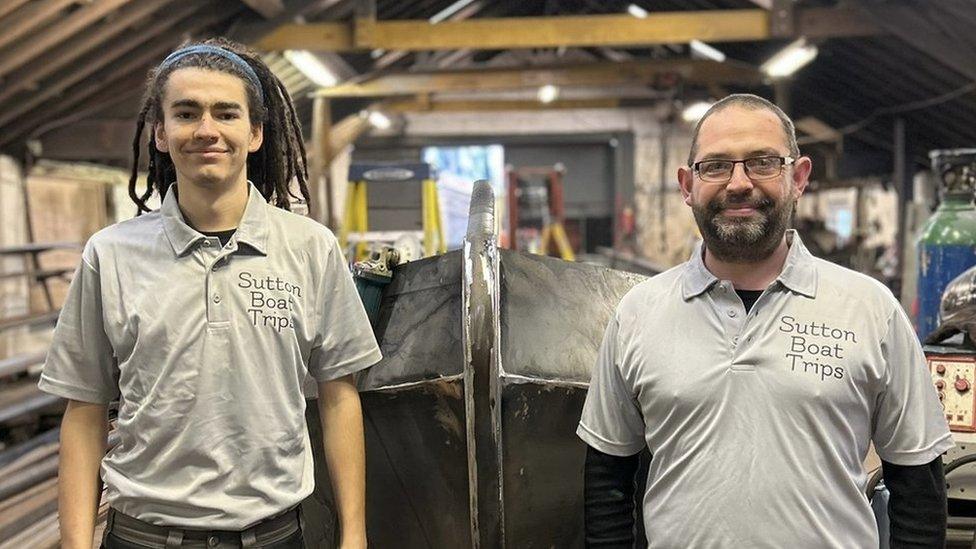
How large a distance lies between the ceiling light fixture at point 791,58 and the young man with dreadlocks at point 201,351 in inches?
312

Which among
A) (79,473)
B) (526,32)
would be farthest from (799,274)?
(526,32)

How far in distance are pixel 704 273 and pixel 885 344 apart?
316mm

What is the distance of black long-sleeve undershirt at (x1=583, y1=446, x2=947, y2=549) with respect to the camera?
4.97 ft

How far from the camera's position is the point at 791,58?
28.6 ft

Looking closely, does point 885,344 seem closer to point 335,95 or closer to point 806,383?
point 806,383

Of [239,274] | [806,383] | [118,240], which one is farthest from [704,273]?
[118,240]

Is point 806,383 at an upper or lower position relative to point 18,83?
lower

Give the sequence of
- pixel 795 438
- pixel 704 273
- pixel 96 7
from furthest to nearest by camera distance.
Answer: pixel 96 7
pixel 704 273
pixel 795 438

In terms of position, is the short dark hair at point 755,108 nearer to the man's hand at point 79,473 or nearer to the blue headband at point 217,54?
the blue headband at point 217,54

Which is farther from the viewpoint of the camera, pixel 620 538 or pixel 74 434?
pixel 620 538

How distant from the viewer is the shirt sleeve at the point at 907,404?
148cm

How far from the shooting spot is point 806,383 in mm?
1444

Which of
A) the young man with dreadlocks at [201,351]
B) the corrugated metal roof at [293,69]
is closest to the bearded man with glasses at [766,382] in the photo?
the young man with dreadlocks at [201,351]

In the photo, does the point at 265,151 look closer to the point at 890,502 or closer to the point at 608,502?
the point at 608,502
